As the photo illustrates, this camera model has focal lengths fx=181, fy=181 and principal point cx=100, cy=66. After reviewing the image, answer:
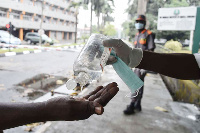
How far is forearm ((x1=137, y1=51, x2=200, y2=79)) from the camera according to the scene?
1816 mm

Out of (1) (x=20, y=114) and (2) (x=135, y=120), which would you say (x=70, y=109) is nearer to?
(1) (x=20, y=114)

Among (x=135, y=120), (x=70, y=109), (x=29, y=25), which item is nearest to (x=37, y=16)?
(x=29, y=25)

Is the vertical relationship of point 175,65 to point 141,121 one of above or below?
above

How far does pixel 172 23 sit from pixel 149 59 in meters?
6.97

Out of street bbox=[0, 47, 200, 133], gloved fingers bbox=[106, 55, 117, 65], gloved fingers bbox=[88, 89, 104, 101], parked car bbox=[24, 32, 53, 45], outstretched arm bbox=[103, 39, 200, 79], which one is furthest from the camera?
parked car bbox=[24, 32, 53, 45]

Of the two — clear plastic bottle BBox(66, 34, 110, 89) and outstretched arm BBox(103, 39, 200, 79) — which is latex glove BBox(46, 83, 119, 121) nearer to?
clear plastic bottle BBox(66, 34, 110, 89)

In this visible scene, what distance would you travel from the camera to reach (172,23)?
795 cm

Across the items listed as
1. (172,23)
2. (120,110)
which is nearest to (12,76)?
(120,110)

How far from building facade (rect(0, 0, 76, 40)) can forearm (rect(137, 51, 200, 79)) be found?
1691 cm

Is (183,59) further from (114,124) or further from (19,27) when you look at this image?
(19,27)

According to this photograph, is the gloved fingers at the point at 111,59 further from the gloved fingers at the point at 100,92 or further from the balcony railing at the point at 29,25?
the balcony railing at the point at 29,25

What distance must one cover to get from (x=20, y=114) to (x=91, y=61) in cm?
63

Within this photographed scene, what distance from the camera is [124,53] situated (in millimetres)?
1634

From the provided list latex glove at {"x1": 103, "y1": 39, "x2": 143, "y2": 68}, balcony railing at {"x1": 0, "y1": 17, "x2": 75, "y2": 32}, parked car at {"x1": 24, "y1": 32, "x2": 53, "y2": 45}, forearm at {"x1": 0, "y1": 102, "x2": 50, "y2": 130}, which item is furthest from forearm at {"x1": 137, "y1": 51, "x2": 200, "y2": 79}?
balcony railing at {"x1": 0, "y1": 17, "x2": 75, "y2": 32}
